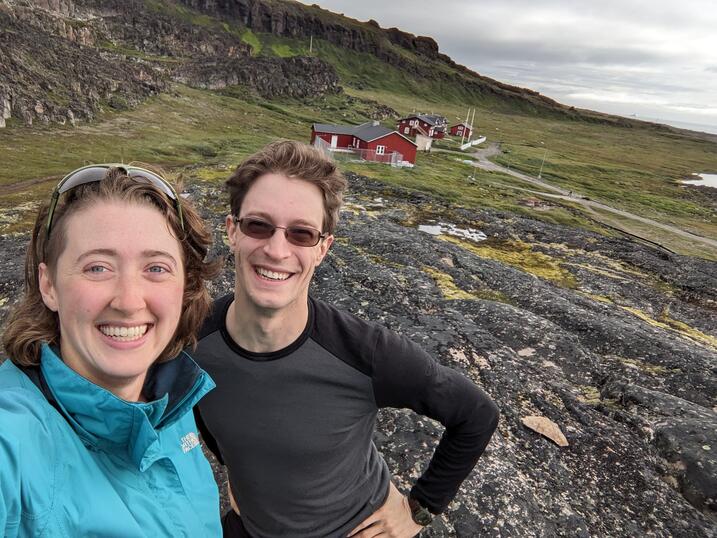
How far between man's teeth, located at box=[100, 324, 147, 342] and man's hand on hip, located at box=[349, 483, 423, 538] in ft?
10.0

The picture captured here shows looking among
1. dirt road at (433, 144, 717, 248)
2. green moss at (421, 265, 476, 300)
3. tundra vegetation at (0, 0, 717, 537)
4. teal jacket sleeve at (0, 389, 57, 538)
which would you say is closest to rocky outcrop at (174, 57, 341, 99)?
dirt road at (433, 144, 717, 248)

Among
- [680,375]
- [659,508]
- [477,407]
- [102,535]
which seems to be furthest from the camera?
[680,375]

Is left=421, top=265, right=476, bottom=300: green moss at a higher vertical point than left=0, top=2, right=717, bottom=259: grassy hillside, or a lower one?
higher

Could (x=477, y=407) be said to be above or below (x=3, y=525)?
below

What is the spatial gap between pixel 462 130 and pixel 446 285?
425 feet

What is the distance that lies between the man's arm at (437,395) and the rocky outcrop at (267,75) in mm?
161499

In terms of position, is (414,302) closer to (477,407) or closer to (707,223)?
(477,407)

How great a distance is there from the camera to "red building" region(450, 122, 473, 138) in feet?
437

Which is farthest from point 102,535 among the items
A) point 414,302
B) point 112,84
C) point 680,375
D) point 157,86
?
point 157,86

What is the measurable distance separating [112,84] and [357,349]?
119 m

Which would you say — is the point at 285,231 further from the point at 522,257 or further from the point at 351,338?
the point at 522,257

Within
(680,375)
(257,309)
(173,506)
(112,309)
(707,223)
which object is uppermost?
(112,309)

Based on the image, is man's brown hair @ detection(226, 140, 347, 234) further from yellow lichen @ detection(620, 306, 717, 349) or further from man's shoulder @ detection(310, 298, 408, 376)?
yellow lichen @ detection(620, 306, 717, 349)

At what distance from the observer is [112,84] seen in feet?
324
